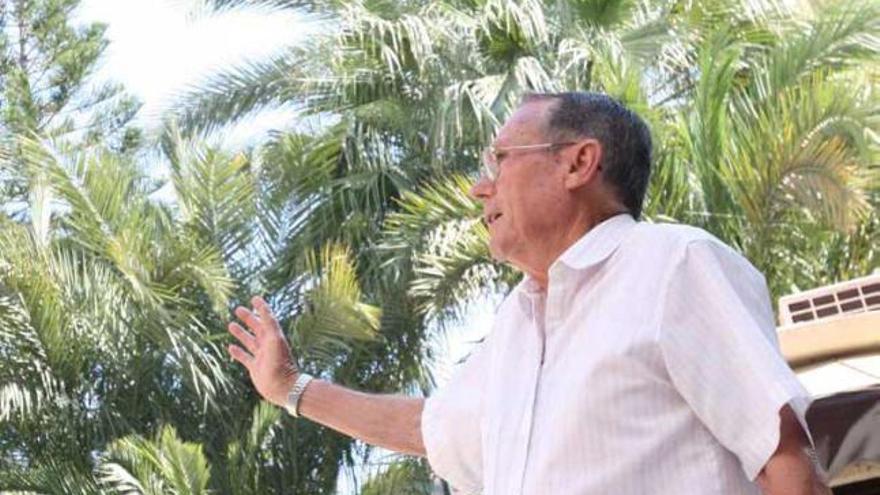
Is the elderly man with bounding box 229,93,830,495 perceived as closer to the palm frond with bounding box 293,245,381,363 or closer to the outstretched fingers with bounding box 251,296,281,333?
the outstretched fingers with bounding box 251,296,281,333

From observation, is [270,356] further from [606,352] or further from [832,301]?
[832,301]

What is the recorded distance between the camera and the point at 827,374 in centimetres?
608

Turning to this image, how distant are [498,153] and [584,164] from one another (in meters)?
0.16

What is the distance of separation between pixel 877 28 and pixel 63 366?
673 cm

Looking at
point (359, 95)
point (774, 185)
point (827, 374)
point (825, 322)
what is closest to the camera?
point (827, 374)

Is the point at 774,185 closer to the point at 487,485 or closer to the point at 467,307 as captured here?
the point at 467,307

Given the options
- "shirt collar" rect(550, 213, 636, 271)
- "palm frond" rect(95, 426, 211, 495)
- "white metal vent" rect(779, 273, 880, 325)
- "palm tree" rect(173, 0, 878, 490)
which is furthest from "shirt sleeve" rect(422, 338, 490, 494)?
"palm frond" rect(95, 426, 211, 495)

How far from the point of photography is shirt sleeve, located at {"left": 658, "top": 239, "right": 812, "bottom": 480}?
257cm

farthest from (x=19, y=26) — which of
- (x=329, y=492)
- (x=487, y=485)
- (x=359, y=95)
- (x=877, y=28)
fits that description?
(x=487, y=485)

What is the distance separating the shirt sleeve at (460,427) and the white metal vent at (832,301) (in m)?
4.50

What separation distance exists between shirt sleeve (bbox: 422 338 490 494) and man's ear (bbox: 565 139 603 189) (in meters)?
0.34

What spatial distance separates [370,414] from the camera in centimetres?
339

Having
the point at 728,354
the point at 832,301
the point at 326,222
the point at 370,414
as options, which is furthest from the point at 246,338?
the point at 326,222

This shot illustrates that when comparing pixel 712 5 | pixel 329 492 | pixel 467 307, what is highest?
pixel 712 5
